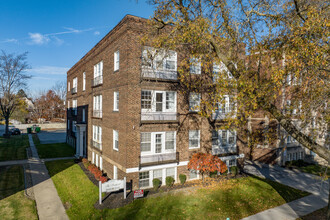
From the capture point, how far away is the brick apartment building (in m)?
14.2

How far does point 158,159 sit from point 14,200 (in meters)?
9.29

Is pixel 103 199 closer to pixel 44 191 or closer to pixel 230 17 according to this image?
pixel 44 191

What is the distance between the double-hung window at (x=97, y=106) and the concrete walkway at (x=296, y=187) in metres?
14.7

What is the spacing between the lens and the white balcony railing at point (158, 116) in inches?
570

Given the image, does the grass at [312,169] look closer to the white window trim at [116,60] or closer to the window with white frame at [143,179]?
the window with white frame at [143,179]

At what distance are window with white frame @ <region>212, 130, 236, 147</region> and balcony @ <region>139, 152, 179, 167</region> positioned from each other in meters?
4.39

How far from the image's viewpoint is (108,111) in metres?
17.6

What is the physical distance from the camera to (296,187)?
635 inches

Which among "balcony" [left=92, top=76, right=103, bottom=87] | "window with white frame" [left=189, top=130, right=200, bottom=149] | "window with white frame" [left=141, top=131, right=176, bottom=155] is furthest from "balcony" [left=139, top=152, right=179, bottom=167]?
"balcony" [left=92, top=76, right=103, bottom=87]

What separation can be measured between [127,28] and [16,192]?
1341cm

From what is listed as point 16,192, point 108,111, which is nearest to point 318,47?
point 108,111

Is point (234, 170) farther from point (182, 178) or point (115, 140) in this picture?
point (115, 140)

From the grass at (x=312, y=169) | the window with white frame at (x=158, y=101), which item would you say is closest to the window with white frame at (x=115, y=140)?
the window with white frame at (x=158, y=101)

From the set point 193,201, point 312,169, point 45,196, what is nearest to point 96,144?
point 45,196
